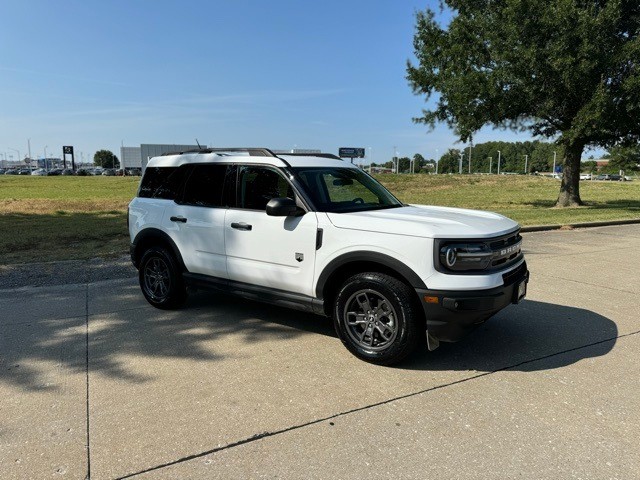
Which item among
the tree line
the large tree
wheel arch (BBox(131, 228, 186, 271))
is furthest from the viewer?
the tree line

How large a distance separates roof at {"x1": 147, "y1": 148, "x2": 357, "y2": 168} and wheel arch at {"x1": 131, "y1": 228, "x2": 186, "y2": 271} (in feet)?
2.64

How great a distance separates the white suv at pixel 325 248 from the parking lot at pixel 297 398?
42 centimetres

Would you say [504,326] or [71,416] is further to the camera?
[504,326]

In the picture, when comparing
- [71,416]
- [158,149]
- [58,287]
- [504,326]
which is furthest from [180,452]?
[158,149]

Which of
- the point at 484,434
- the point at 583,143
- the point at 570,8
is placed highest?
the point at 570,8

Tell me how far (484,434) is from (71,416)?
2705mm

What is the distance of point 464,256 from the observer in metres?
3.83

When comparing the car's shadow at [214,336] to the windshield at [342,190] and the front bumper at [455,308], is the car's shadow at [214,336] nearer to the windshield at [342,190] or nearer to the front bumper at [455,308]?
the front bumper at [455,308]

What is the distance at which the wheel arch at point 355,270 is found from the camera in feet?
12.8

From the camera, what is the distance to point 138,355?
4340mm

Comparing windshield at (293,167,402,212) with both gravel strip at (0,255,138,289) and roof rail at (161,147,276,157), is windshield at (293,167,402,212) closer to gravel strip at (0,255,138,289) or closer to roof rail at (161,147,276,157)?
roof rail at (161,147,276,157)

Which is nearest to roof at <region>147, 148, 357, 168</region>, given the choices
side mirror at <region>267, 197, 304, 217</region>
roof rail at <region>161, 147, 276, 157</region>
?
roof rail at <region>161, 147, 276, 157</region>

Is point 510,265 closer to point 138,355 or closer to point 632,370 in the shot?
point 632,370

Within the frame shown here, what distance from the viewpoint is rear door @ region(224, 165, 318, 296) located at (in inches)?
175
